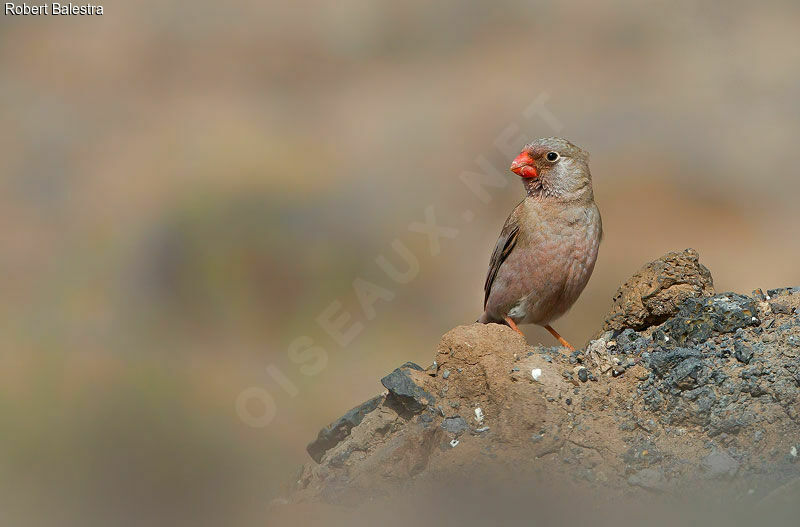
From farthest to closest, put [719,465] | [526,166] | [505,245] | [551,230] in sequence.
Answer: [505,245] → [526,166] → [551,230] → [719,465]

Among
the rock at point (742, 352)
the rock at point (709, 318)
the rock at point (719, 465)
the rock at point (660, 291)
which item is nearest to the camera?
the rock at point (719, 465)

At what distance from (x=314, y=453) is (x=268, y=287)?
36.3 ft

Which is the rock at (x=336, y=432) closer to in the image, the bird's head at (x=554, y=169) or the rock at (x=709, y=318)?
the rock at (x=709, y=318)

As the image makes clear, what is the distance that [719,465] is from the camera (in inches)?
213

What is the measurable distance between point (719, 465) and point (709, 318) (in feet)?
4.40

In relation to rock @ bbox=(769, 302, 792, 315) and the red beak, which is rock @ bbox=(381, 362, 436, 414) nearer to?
rock @ bbox=(769, 302, 792, 315)

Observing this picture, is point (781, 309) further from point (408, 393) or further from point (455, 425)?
point (408, 393)

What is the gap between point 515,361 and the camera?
6.59 m

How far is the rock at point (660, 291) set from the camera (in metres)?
6.82

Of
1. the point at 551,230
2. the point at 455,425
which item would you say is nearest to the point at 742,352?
the point at 455,425

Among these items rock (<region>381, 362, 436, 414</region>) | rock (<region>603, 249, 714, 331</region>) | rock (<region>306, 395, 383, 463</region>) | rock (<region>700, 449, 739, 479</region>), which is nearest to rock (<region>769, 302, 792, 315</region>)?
rock (<region>603, 249, 714, 331</region>)

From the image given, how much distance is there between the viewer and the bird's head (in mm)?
8469

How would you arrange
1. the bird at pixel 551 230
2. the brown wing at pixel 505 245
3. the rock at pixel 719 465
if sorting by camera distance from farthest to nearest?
the brown wing at pixel 505 245 < the bird at pixel 551 230 < the rock at pixel 719 465

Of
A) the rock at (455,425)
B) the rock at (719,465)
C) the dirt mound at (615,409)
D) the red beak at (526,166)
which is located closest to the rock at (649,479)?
the dirt mound at (615,409)
